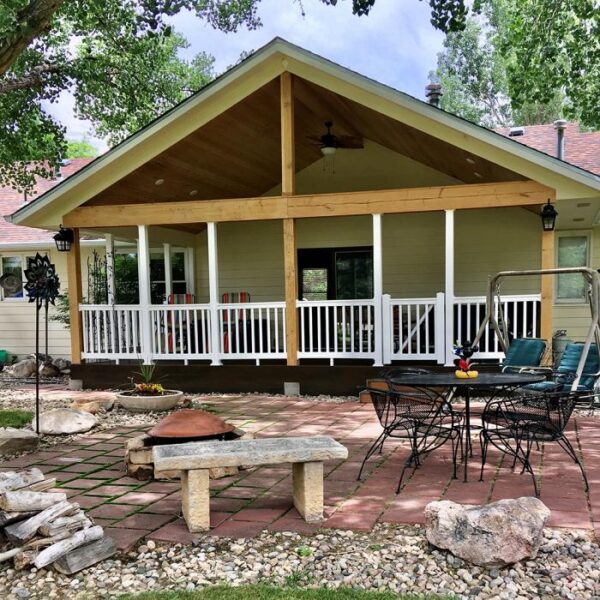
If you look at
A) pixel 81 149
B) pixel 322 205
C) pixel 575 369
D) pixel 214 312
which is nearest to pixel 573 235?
pixel 575 369

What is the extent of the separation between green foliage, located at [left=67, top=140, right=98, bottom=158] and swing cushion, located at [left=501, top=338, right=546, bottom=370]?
112ft

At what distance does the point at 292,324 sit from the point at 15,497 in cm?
525

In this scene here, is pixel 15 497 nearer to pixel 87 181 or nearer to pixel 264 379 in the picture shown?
pixel 264 379

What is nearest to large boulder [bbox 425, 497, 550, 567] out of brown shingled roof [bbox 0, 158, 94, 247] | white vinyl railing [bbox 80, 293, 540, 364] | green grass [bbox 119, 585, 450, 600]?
green grass [bbox 119, 585, 450, 600]

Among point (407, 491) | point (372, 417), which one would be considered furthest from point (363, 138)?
point (407, 491)

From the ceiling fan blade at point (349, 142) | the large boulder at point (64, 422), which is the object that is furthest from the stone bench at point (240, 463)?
the ceiling fan blade at point (349, 142)

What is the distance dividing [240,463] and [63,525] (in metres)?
1.09

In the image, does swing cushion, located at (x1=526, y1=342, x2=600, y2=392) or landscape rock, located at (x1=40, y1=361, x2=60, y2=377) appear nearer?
swing cushion, located at (x1=526, y1=342, x2=600, y2=392)

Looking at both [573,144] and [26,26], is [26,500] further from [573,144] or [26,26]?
[573,144]

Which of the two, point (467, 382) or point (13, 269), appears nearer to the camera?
point (467, 382)

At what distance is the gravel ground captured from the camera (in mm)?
2846

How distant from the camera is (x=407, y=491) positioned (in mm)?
4164

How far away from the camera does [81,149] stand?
38.0m

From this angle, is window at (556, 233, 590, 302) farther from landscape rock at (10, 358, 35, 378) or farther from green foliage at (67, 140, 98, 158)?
green foliage at (67, 140, 98, 158)
